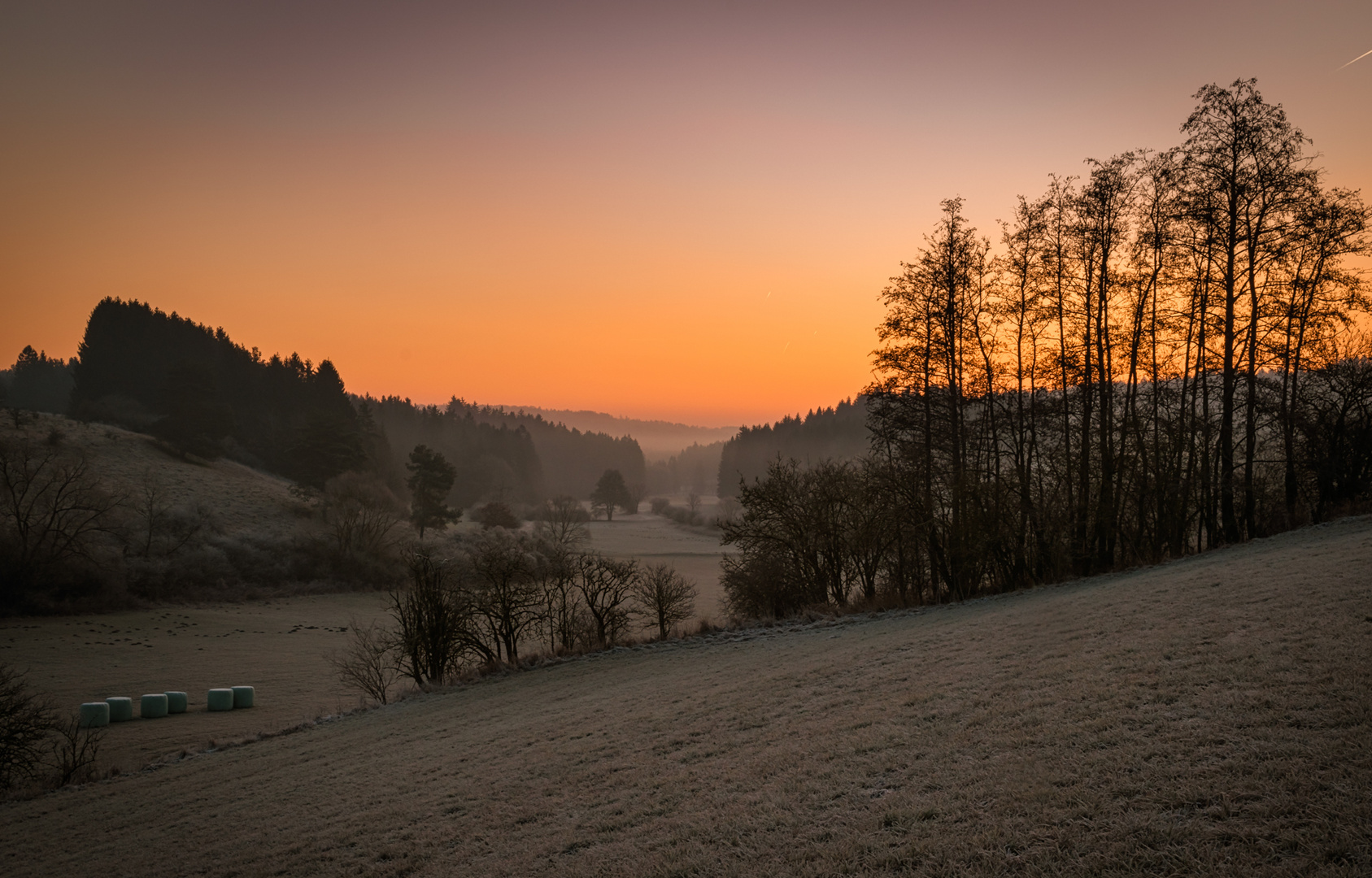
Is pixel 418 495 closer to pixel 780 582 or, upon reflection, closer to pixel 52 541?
pixel 52 541

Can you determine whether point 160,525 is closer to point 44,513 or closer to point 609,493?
point 44,513

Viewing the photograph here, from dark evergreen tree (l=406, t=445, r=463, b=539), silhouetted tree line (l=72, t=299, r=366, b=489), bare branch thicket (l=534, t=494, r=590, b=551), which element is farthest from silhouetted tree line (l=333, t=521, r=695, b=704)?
silhouetted tree line (l=72, t=299, r=366, b=489)

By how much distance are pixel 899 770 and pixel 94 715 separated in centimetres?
3245

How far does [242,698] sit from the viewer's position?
3105 centimetres

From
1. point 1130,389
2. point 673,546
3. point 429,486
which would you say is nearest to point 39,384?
point 429,486

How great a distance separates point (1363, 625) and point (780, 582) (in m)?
24.5

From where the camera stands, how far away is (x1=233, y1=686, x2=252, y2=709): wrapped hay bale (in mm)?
30984

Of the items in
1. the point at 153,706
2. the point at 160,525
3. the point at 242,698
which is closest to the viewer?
the point at 153,706

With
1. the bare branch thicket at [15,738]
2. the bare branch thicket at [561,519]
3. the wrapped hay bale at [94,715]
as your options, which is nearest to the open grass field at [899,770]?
the bare branch thicket at [15,738]

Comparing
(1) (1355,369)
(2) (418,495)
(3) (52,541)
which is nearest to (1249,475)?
(1) (1355,369)

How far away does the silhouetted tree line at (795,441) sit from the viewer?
5221 inches

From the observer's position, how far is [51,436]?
67.0 metres

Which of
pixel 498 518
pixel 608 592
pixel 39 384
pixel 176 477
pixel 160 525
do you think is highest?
pixel 39 384

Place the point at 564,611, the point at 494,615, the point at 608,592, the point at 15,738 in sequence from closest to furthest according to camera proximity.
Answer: the point at 15,738
the point at 494,615
the point at 564,611
the point at 608,592
